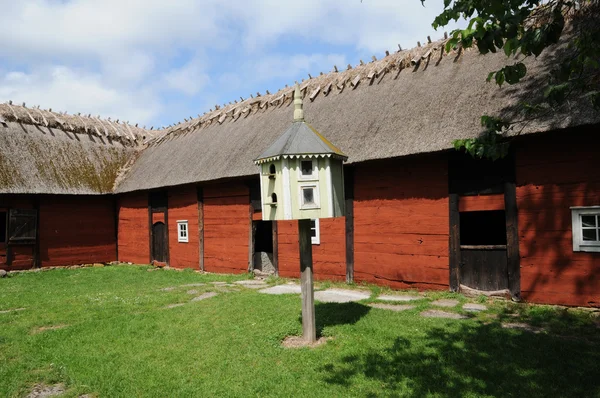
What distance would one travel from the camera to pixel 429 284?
941cm

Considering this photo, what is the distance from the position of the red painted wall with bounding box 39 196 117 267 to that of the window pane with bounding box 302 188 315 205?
49.3 feet

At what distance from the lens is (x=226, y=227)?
551 inches

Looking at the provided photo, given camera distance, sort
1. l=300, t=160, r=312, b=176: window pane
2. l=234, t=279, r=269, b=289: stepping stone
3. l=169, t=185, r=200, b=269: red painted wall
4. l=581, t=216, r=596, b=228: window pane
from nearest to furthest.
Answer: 1. l=300, t=160, r=312, b=176: window pane
2. l=581, t=216, r=596, b=228: window pane
3. l=234, t=279, r=269, b=289: stepping stone
4. l=169, t=185, r=200, b=269: red painted wall

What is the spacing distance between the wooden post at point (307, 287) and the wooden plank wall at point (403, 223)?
4.30 metres

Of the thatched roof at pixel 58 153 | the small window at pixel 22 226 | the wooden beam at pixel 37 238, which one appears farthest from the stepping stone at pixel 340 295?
the small window at pixel 22 226

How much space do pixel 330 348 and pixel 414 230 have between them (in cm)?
482

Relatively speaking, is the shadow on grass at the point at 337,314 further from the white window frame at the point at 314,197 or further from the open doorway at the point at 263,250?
the open doorway at the point at 263,250

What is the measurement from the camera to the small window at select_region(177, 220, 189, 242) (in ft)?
51.2

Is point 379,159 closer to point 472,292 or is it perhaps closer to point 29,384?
point 472,292

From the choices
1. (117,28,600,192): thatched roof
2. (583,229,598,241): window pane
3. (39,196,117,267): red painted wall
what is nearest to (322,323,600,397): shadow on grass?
(583,229,598,241): window pane

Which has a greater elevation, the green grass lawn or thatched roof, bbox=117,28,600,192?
thatched roof, bbox=117,28,600,192

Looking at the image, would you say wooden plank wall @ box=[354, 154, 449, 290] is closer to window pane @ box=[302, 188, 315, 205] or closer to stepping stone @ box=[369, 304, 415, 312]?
stepping stone @ box=[369, 304, 415, 312]

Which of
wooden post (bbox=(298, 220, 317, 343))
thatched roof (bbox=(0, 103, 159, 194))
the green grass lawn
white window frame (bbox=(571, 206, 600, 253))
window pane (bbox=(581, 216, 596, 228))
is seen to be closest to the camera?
the green grass lawn

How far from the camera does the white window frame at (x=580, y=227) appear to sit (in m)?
7.39
